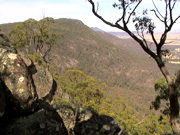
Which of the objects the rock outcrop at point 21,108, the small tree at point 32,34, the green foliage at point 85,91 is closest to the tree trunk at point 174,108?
the rock outcrop at point 21,108

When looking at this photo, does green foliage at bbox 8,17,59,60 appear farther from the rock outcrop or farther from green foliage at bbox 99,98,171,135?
the rock outcrop

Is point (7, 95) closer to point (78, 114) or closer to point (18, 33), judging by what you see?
point (78, 114)

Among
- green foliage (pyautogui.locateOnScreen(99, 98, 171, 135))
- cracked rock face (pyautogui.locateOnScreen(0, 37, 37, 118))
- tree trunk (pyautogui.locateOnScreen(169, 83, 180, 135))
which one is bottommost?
green foliage (pyautogui.locateOnScreen(99, 98, 171, 135))

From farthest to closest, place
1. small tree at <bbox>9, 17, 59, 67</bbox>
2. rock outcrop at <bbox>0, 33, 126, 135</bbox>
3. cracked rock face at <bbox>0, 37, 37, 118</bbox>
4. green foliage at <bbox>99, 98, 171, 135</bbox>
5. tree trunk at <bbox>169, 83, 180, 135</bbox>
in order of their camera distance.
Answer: small tree at <bbox>9, 17, 59, 67</bbox>, green foliage at <bbox>99, 98, 171, 135</bbox>, tree trunk at <bbox>169, 83, 180, 135</bbox>, cracked rock face at <bbox>0, 37, 37, 118</bbox>, rock outcrop at <bbox>0, 33, 126, 135</bbox>

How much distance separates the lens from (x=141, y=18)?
354 inches

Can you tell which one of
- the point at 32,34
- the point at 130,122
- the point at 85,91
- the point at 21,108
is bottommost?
the point at 130,122

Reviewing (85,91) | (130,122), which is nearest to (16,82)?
(130,122)

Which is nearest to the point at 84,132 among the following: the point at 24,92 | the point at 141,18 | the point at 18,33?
the point at 24,92

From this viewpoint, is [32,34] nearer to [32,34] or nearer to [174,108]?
[32,34]

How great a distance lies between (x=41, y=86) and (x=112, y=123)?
12.9m

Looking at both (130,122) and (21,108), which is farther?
(130,122)

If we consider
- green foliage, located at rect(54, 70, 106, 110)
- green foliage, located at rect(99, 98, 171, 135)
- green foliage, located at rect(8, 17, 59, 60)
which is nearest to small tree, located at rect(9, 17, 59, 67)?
green foliage, located at rect(8, 17, 59, 60)

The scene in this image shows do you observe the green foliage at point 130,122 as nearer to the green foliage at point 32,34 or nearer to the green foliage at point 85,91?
the green foliage at point 85,91

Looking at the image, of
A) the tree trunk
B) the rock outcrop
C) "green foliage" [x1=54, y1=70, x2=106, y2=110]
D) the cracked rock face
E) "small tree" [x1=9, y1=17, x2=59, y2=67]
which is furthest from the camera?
"small tree" [x1=9, y1=17, x2=59, y2=67]
